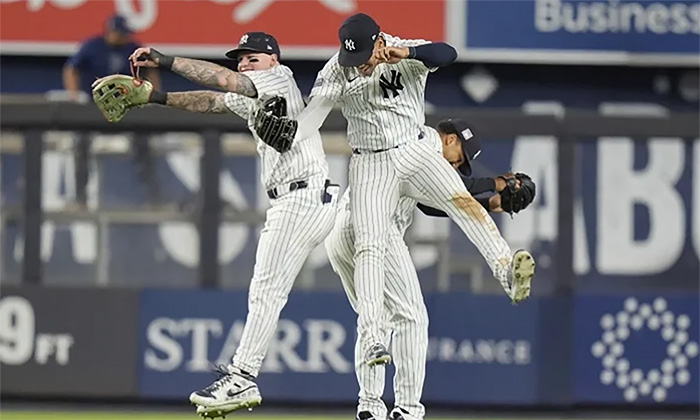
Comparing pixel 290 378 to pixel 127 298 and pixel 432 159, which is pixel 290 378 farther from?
pixel 432 159

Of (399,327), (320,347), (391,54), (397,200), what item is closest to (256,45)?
(391,54)

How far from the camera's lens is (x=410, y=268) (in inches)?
390

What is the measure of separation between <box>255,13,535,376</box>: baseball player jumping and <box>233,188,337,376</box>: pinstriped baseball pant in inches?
8.8

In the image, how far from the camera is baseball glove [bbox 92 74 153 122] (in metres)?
8.98

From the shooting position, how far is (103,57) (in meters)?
15.2

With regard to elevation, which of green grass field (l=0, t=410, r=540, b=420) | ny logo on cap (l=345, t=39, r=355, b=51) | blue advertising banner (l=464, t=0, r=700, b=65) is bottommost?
green grass field (l=0, t=410, r=540, b=420)

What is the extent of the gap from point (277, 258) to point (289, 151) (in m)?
0.55

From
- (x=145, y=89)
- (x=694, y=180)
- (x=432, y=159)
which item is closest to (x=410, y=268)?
(x=432, y=159)

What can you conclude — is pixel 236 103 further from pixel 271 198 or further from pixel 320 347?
pixel 320 347

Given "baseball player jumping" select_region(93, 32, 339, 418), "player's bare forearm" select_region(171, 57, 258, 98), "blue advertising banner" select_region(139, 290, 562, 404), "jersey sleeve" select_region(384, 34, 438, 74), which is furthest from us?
"blue advertising banner" select_region(139, 290, 562, 404)

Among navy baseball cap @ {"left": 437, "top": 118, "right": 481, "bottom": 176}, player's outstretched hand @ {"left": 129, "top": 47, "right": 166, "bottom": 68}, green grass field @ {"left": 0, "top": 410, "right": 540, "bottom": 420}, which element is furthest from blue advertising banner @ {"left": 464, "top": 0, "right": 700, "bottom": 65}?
player's outstretched hand @ {"left": 129, "top": 47, "right": 166, "bottom": 68}

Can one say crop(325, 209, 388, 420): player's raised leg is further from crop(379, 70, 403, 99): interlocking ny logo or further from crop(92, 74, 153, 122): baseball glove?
crop(92, 74, 153, 122): baseball glove

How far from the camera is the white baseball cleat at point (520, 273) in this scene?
30.7 ft

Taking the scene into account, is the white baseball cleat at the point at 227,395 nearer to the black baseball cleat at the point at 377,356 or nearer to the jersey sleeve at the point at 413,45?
the black baseball cleat at the point at 377,356
